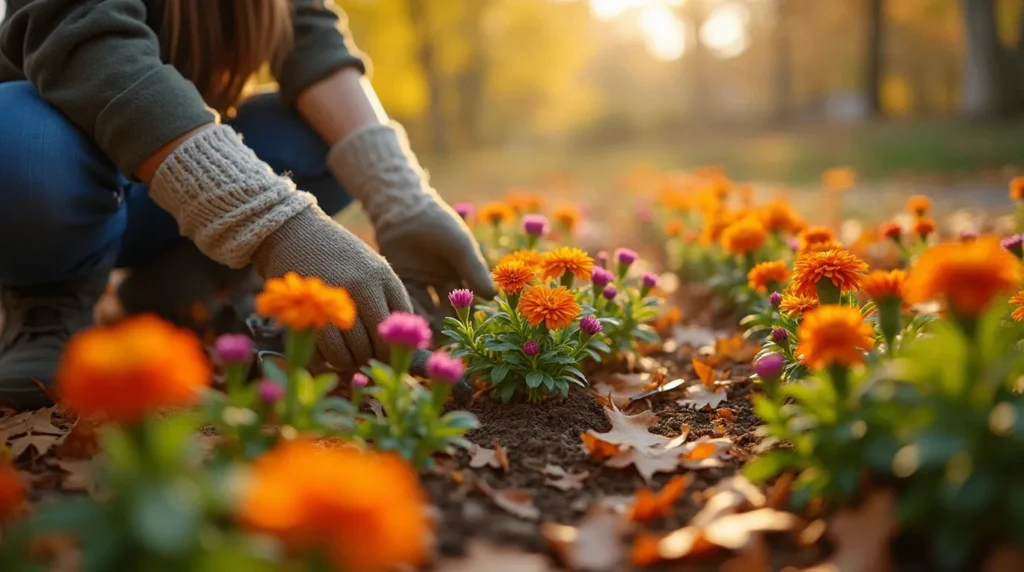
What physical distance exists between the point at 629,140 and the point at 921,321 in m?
16.7

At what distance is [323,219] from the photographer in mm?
1769

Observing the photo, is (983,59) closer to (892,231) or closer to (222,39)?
(892,231)

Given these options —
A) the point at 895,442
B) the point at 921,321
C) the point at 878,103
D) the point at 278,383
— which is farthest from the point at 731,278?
the point at 878,103

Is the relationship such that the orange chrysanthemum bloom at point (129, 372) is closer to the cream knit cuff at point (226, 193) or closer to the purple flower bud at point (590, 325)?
the cream knit cuff at point (226, 193)

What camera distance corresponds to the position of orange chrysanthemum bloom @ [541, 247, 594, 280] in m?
1.89

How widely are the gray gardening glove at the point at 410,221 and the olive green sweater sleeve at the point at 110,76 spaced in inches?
20.1

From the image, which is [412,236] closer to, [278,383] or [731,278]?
[278,383]

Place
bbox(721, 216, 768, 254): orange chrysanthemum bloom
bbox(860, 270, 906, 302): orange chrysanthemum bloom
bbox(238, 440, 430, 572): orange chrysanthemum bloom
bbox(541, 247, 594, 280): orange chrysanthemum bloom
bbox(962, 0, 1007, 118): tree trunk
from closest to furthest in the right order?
bbox(238, 440, 430, 572): orange chrysanthemum bloom → bbox(860, 270, 906, 302): orange chrysanthemum bloom → bbox(541, 247, 594, 280): orange chrysanthemum bloom → bbox(721, 216, 768, 254): orange chrysanthemum bloom → bbox(962, 0, 1007, 118): tree trunk

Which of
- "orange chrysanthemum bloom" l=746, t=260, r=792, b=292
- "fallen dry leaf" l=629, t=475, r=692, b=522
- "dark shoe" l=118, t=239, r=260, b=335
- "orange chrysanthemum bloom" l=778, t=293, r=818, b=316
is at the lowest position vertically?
"dark shoe" l=118, t=239, r=260, b=335

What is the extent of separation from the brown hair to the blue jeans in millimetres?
248

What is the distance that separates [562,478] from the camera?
59.8 inches

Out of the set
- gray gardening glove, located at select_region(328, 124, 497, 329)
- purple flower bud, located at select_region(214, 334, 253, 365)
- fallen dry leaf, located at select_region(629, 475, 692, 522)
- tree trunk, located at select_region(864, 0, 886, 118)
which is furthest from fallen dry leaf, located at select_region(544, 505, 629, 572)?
tree trunk, located at select_region(864, 0, 886, 118)

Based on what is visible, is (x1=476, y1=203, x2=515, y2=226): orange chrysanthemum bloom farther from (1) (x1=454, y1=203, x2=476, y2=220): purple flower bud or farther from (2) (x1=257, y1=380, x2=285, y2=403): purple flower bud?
(2) (x1=257, y1=380, x2=285, y2=403): purple flower bud

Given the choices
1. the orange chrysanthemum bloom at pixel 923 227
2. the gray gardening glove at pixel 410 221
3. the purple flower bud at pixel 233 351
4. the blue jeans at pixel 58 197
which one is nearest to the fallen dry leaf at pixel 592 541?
the purple flower bud at pixel 233 351
